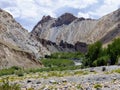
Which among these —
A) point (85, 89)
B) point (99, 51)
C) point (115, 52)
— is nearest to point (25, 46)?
point (99, 51)

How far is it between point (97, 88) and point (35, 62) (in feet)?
275

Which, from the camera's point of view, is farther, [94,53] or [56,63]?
[56,63]

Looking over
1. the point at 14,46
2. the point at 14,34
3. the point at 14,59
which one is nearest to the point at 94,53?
the point at 14,59

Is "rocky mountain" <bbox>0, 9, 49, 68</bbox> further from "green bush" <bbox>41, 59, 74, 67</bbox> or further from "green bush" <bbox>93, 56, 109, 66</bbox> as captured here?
"green bush" <bbox>93, 56, 109, 66</bbox>

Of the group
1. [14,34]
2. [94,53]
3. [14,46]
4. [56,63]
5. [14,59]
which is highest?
[14,34]

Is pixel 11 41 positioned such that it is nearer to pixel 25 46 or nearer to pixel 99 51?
pixel 25 46

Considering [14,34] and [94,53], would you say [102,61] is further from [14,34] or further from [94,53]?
[14,34]

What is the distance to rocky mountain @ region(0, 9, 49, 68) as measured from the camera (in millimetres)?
94863

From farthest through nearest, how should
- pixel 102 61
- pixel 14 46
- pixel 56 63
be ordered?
pixel 56 63
pixel 14 46
pixel 102 61

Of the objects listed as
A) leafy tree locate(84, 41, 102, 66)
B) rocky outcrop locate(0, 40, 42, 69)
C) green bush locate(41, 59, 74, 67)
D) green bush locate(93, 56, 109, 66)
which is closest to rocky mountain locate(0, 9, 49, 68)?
rocky outcrop locate(0, 40, 42, 69)

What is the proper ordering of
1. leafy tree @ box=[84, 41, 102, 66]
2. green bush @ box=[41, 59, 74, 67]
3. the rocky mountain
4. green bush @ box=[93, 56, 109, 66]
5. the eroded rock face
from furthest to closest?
the eroded rock face
green bush @ box=[41, 59, 74, 67]
the rocky mountain
leafy tree @ box=[84, 41, 102, 66]
green bush @ box=[93, 56, 109, 66]

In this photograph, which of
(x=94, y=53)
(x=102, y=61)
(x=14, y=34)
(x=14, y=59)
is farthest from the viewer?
(x=14, y=34)

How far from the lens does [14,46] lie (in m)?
122

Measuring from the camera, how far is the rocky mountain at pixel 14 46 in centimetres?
9486
